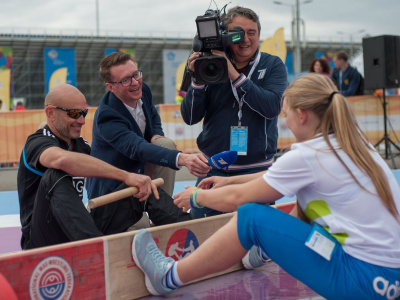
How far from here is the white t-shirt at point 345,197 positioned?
2.37 m

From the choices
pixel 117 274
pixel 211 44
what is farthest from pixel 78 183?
pixel 211 44

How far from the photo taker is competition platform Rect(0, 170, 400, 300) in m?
2.54

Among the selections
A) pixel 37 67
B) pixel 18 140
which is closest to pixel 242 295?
pixel 18 140

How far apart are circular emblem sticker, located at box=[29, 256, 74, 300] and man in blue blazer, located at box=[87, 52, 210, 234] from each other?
0.87 metres

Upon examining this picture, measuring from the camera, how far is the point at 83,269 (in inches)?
108

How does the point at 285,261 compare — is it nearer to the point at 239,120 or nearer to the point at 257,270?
the point at 257,270

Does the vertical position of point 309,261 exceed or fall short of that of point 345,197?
it falls short

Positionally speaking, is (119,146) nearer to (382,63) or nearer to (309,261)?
(309,261)

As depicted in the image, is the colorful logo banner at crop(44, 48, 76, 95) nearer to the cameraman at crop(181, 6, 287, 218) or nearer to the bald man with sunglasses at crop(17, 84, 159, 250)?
the cameraman at crop(181, 6, 287, 218)

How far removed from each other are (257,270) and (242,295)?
52cm

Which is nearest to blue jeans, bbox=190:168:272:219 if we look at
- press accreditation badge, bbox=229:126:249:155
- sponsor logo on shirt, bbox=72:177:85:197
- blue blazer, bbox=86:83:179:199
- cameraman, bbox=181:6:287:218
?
cameraman, bbox=181:6:287:218

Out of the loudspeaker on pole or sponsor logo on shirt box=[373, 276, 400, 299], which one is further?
the loudspeaker on pole

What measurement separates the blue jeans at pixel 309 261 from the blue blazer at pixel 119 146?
1.22 m

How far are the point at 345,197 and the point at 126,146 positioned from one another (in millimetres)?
1764
